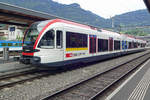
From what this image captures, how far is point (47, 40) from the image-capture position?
8.03m

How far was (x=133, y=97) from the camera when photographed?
5250mm

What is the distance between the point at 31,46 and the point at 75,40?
10.4 feet

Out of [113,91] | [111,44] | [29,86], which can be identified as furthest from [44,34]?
[111,44]

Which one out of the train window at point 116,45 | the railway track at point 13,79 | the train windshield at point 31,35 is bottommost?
the railway track at point 13,79

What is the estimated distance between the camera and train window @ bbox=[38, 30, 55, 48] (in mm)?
7873

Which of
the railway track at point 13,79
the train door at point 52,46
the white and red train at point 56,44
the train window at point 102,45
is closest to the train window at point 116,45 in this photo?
the train window at point 102,45

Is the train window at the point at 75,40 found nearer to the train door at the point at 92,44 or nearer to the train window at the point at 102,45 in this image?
the train door at the point at 92,44

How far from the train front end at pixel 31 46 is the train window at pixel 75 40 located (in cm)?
202

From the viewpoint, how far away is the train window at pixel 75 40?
9.27 metres

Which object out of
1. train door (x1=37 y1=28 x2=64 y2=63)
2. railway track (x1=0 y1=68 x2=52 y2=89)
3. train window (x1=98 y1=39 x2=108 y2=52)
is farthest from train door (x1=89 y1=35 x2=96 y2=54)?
railway track (x1=0 y1=68 x2=52 y2=89)

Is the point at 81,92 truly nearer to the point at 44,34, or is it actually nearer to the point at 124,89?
the point at 124,89

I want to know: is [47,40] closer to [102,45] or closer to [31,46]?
[31,46]

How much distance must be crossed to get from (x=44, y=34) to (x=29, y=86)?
3.00 meters

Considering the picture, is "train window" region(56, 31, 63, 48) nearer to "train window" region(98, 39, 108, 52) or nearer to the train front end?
the train front end
